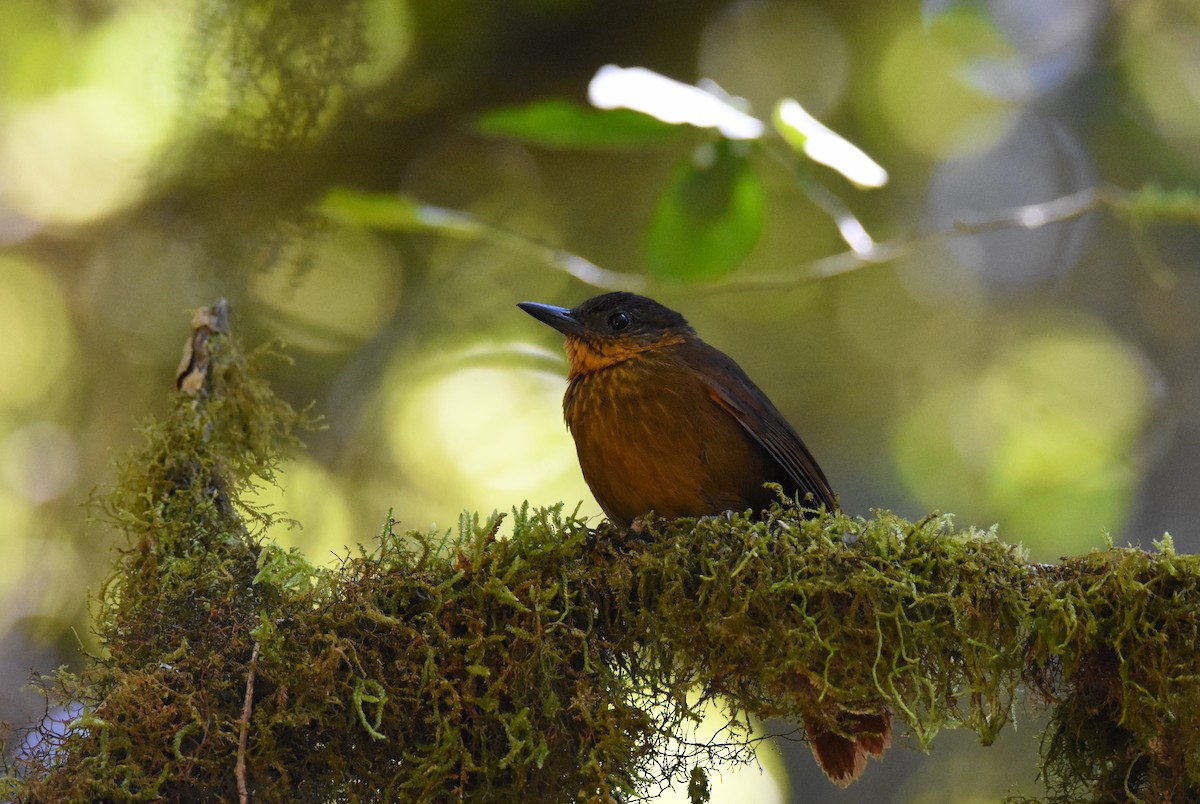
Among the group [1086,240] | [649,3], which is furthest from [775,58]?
[1086,240]

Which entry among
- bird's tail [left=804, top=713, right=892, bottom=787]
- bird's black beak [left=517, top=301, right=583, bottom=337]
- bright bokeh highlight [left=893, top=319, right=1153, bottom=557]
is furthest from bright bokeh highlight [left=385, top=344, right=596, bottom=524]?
bird's tail [left=804, top=713, right=892, bottom=787]

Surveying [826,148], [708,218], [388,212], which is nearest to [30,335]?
[388,212]

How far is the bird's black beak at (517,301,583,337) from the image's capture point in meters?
3.64

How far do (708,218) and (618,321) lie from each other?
519 millimetres

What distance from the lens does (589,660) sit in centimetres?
222

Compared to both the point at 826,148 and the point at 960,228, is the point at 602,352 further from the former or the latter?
the point at 960,228

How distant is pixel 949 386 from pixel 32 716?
7.02m

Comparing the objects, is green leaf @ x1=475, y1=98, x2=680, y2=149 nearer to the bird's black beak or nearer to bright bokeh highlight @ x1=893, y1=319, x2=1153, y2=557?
the bird's black beak

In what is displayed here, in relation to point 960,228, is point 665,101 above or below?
above

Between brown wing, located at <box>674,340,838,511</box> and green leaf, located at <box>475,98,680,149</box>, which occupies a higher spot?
green leaf, located at <box>475,98,680,149</box>

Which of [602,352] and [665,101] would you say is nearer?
[665,101]

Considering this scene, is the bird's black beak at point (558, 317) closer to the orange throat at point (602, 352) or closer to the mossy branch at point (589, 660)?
the orange throat at point (602, 352)

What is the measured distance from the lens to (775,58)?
722 centimetres

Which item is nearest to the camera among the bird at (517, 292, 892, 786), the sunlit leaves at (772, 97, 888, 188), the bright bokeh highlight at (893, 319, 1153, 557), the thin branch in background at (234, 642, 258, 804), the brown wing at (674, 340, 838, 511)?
the thin branch in background at (234, 642, 258, 804)
